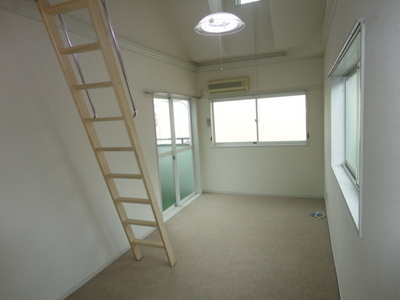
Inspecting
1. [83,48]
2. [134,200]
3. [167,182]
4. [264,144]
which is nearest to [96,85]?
[83,48]

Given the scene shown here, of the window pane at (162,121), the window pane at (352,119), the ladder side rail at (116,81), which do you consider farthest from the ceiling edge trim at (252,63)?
the ladder side rail at (116,81)

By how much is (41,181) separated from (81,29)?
159cm

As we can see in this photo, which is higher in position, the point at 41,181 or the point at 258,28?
the point at 258,28

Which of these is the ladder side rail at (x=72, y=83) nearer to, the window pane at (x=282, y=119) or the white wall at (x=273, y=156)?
the white wall at (x=273, y=156)

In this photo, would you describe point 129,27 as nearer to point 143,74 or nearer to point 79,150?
point 143,74

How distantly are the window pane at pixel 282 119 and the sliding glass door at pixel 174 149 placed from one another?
1443 millimetres

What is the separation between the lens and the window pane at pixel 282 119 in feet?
15.7

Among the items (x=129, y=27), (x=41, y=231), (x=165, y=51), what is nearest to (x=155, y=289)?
(x=41, y=231)

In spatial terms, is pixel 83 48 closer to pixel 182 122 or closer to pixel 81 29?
pixel 81 29

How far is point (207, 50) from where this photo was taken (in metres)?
4.70

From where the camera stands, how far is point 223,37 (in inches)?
179

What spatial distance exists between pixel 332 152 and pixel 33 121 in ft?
9.82

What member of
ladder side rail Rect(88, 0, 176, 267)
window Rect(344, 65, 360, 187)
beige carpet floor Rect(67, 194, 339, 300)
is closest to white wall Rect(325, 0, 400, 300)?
window Rect(344, 65, 360, 187)

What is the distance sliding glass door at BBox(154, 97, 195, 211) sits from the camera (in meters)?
4.31
